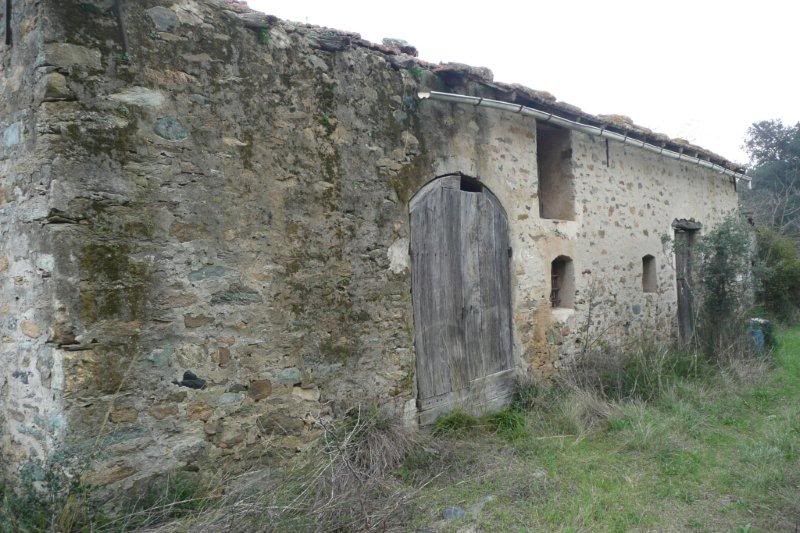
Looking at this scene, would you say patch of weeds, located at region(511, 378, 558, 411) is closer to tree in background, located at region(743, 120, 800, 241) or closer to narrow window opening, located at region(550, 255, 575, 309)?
narrow window opening, located at region(550, 255, 575, 309)

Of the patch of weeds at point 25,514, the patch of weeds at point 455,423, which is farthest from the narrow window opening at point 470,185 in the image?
the patch of weeds at point 25,514

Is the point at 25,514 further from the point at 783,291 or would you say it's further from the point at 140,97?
the point at 783,291

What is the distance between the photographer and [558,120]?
6.30 meters

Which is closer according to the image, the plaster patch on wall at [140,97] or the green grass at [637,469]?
the plaster patch on wall at [140,97]

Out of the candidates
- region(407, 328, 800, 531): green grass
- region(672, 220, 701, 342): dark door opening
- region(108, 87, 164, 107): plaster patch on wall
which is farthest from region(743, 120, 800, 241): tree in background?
region(108, 87, 164, 107): plaster patch on wall

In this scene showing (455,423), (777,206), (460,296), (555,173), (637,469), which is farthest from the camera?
(777,206)

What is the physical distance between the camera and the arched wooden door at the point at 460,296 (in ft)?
16.7

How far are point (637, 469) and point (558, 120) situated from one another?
3.67m

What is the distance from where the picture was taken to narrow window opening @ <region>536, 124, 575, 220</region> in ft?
22.3

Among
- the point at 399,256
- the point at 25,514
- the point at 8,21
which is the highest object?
the point at 8,21

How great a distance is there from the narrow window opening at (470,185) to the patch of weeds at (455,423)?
2.15 meters

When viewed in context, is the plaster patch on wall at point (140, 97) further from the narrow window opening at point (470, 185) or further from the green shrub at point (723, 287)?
the green shrub at point (723, 287)

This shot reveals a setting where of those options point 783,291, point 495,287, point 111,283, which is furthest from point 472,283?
point 783,291

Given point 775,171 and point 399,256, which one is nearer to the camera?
point 399,256
